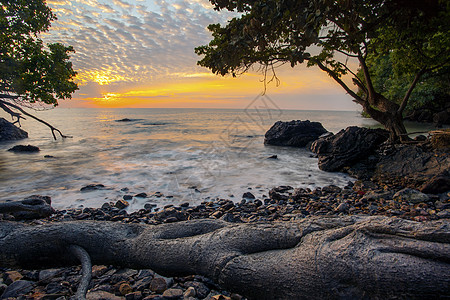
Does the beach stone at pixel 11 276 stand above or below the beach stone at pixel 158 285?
below

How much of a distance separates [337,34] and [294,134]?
11.5m

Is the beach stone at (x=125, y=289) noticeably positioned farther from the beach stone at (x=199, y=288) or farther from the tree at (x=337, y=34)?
the tree at (x=337, y=34)

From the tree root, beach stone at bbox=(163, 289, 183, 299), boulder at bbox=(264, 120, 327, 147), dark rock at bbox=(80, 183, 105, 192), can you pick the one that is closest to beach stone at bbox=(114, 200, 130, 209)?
dark rock at bbox=(80, 183, 105, 192)

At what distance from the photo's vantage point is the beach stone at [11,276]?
300 centimetres

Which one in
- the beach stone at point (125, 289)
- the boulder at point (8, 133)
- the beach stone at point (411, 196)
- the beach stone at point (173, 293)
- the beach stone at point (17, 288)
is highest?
the beach stone at point (411, 196)

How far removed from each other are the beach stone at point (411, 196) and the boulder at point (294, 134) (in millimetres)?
12369

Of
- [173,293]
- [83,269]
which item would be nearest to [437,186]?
[173,293]

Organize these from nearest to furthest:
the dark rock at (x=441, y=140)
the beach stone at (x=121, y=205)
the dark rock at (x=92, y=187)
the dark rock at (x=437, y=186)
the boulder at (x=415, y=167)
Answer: the dark rock at (x=437, y=186) < the beach stone at (x=121, y=205) < the boulder at (x=415, y=167) < the dark rock at (x=441, y=140) < the dark rock at (x=92, y=187)

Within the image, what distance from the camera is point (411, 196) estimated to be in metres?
5.84

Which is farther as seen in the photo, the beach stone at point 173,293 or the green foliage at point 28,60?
the green foliage at point 28,60

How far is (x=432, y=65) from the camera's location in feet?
32.9

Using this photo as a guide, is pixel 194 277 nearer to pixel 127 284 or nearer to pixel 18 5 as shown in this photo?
pixel 127 284

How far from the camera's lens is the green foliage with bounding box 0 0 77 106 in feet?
40.7

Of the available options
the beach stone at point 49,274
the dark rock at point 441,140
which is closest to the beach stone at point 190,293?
the beach stone at point 49,274
